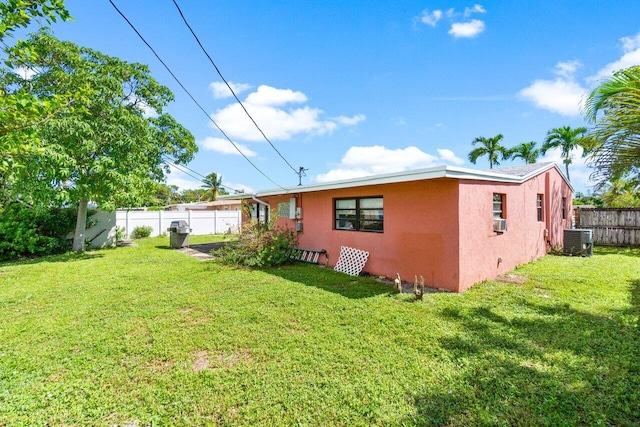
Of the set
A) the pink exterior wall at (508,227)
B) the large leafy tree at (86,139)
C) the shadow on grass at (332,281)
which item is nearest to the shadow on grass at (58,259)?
the large leafy tree at (86,139)

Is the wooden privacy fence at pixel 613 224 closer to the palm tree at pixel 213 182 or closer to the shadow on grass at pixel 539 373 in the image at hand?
the shadow on grass at pixel 539 373

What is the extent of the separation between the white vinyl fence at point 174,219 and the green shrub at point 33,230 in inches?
154

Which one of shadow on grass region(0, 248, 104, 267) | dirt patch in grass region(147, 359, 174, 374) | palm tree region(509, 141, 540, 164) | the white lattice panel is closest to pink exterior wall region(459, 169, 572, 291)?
the white lattice panel

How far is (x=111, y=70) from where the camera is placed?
36.6 feet

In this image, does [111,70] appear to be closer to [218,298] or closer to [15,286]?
[15,286]

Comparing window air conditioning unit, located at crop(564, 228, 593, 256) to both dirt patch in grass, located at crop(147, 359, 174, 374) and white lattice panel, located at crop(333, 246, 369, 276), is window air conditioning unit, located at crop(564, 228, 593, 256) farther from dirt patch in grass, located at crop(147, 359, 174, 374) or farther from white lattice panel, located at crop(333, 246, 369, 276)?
dirt patch in grass, located at crop(147, 359, 174, 374)

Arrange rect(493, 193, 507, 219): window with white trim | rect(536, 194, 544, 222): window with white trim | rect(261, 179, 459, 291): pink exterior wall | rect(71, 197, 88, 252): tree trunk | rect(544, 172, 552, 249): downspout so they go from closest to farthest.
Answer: rect(261, 179, 459, 291): pink exterior wall → rect(493, 193, 507, 219): window with white trim → rect(536, 194, 544, 222): window with white trim → rect(544, 172, 552, 249): downspout → rect(71, 197, 88, 252): tree trunk

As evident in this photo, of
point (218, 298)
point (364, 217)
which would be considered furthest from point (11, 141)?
point (364, 217)

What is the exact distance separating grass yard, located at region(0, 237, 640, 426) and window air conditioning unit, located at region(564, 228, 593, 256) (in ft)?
13.1

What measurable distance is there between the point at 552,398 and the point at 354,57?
9.88 meters

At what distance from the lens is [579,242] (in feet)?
31.3

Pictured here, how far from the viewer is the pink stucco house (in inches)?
227

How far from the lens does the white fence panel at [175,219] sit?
54.2 ft

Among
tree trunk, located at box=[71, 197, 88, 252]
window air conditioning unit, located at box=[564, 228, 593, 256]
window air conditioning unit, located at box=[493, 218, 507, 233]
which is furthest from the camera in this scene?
tree trunk, located at box=[71, 197, 88, 252]
